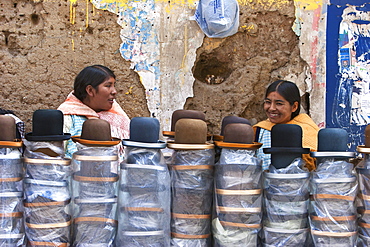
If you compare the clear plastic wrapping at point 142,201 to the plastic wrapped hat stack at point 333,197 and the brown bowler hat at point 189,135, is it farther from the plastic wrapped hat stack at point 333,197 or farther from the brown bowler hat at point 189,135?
the plastic wrapped hat stack at point 333,197

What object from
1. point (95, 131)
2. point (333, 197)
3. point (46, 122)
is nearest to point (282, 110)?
point (333, 197)

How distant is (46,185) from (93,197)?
21 cm

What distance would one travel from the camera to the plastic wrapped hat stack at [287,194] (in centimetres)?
197

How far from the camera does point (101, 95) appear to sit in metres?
3.00

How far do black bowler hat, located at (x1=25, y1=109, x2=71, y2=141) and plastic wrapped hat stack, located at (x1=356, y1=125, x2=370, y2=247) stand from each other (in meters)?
1.37

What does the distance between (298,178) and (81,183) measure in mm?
966

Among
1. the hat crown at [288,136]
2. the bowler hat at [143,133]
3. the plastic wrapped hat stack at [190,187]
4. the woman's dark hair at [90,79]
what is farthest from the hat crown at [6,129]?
the hat crown at [288,136]

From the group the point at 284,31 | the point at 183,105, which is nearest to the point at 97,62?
the point at 183,105

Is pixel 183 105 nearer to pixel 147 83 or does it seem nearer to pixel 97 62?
pixel 147 83

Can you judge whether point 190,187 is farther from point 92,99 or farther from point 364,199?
point 92,99

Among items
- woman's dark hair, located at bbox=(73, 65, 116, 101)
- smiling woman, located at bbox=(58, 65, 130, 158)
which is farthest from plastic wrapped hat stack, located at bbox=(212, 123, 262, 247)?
woman's dark hair, located at bbox=(73, 65, 116, 101)

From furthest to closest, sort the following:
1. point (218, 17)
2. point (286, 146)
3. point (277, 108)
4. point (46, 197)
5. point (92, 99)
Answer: point (218, 17)
point (92, 99)
point (277, 108)
point (286, 146)
point (46, 197)

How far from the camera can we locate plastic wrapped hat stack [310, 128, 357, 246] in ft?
6.40

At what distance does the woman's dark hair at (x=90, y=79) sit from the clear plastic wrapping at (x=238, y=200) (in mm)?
1323
